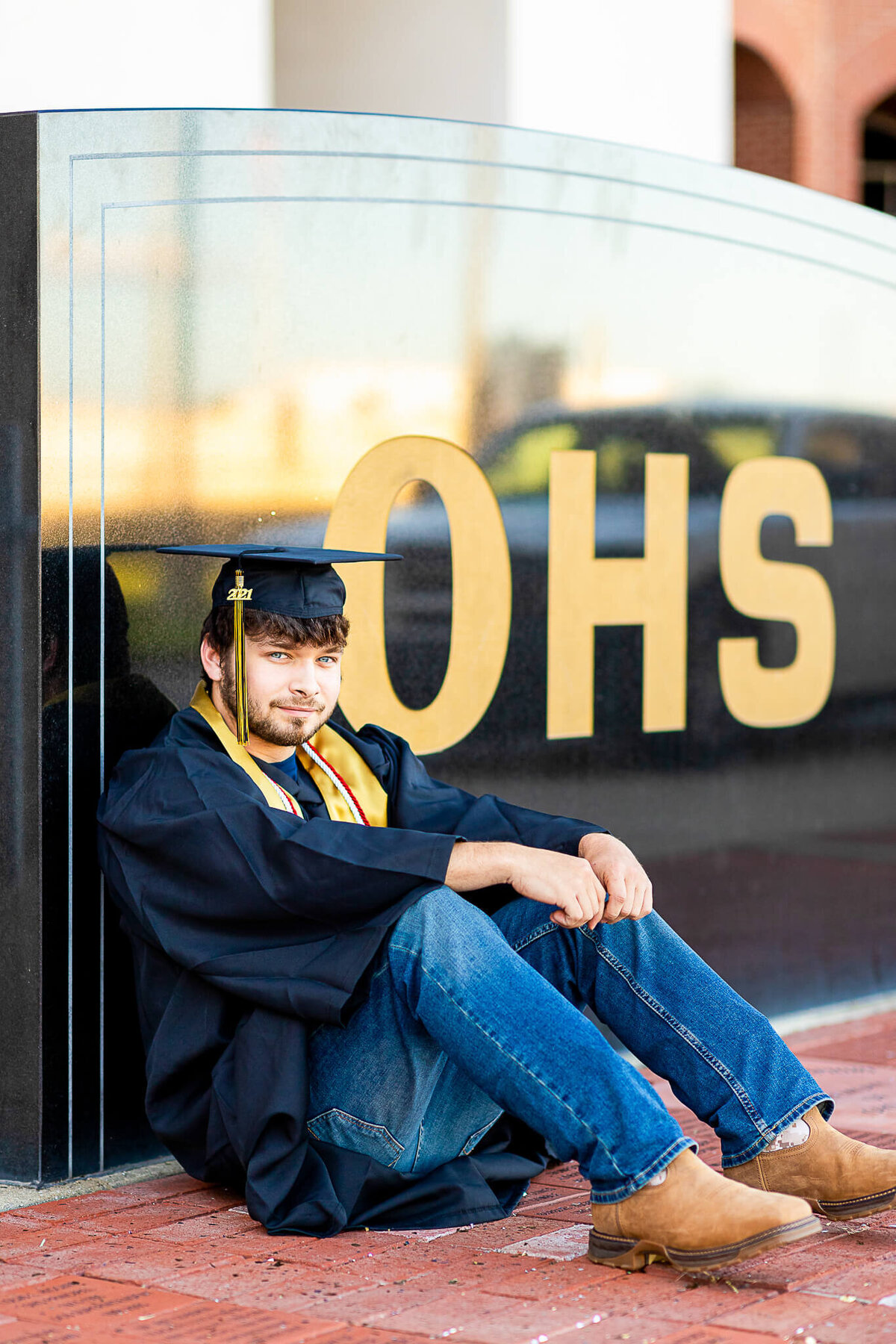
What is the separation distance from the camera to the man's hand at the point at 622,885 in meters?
3.46

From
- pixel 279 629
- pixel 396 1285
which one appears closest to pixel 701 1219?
pixel 396 1285

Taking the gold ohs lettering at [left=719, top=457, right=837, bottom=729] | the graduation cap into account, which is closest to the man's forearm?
the graduation cap

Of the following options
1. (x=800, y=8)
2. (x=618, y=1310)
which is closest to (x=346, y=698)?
(x=618, y=1310)

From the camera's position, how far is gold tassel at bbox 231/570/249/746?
3627 millimetres

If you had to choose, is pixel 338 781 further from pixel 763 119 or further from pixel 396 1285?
pixel 763 119

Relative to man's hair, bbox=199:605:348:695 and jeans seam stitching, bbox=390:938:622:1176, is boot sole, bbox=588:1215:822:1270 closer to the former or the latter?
jeans seam stitching, bbox=390:938:622:1176

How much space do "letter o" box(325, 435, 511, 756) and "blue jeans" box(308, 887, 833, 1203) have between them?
3.25ft

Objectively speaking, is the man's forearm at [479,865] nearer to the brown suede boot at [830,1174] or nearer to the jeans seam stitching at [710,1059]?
the jeans seam stitching at [710,1059]

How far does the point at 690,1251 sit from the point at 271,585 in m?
1.49

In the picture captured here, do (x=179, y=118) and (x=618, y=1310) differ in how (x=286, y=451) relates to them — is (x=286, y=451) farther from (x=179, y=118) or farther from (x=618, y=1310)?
(x=618, y=1310)

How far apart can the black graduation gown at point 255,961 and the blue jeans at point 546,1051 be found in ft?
0.24

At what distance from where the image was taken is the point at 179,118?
160 inches

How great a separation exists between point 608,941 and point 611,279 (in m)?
2.31

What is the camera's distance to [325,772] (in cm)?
386
